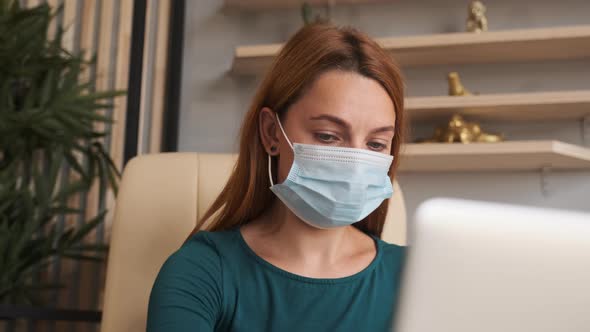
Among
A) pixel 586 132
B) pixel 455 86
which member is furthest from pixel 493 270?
pixel 586 132

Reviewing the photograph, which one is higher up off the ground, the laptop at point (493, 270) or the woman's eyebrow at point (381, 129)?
the woman's eyebrow at point (381, 129)

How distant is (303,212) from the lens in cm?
122

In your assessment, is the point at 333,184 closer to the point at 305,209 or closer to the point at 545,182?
the point at 305,209

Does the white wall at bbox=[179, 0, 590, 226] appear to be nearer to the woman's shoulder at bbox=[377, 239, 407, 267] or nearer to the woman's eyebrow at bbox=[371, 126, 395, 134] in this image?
the woman's shoulder at bbox=[377, 239, 407, 267]

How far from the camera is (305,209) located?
121cm

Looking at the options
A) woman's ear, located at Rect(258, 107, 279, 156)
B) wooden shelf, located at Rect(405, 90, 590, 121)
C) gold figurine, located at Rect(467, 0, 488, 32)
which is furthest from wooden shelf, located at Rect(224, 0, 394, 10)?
woman's ear, located at Rect(258, 107, 279, 156)

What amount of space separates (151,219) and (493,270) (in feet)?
3.41

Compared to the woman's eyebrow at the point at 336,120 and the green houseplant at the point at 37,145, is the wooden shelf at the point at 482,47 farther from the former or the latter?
the woman's eyebrow at the point at 336,120

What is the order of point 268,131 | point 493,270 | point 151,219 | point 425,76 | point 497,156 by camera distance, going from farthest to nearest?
point 425,76, point 497,156, point 151,219, point 268,131, point 493,270

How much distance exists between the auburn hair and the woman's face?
2 cm

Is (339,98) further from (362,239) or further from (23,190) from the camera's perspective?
(23,190)

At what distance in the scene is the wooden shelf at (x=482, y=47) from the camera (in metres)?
2.30

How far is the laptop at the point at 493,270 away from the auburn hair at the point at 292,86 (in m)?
0.79

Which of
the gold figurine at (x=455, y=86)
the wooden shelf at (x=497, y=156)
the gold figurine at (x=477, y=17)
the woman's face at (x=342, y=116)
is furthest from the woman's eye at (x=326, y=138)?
the gold figurine at (x=477, y=17)
